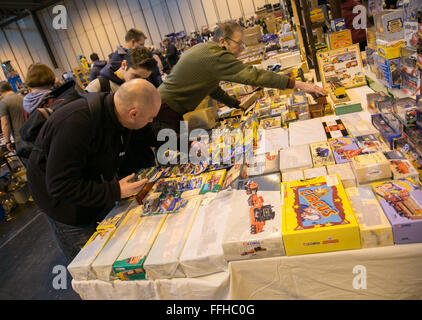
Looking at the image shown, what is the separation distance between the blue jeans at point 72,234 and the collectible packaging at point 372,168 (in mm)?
1700

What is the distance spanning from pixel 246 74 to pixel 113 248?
1.50 m

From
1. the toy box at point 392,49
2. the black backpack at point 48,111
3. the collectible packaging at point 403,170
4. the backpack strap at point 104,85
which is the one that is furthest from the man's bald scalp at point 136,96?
the toy box at point 392,49

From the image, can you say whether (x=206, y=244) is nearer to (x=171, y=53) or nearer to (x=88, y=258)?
(x=88, y=258)

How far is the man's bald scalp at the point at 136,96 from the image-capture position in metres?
1.67

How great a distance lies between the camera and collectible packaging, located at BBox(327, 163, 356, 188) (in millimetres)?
1512

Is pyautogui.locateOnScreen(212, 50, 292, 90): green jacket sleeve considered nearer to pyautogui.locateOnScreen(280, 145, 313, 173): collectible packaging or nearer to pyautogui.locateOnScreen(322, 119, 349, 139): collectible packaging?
pyautogui.locateOnScreen(322, 119, 349, 139): collectible packaging

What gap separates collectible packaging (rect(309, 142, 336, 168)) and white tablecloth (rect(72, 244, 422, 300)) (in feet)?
1.84

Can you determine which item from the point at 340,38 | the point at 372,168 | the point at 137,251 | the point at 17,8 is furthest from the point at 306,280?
the point at 17,8

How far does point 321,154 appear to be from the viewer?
5.80 ft
